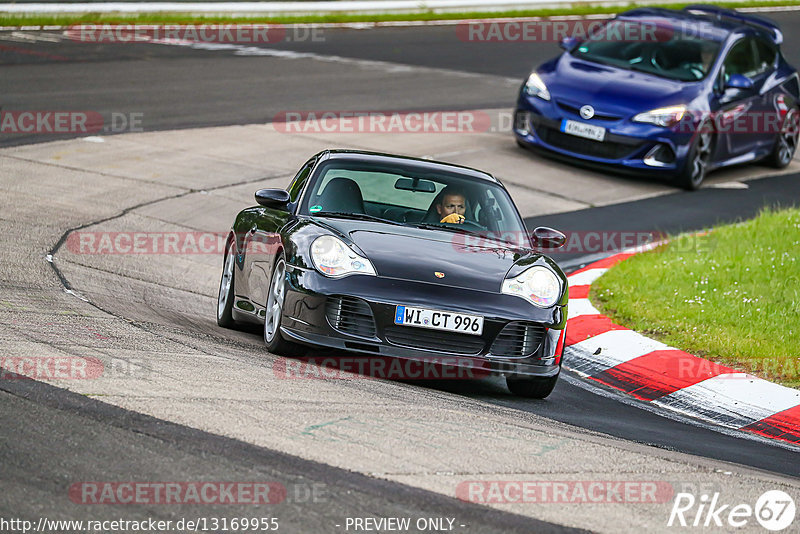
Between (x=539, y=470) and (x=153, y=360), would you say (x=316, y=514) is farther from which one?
(x=153, y=360)

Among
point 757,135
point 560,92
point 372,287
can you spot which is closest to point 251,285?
point 372,287

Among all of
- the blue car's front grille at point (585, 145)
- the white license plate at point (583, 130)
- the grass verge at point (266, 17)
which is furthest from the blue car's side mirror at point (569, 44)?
the grass verge at point (266, 17)

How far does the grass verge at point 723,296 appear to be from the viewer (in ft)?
28.4

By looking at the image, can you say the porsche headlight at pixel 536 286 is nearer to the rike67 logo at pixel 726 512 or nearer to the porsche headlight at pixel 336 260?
the porsche headlight at pixel 336 260

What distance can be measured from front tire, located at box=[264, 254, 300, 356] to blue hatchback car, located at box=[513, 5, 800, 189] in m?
8.39

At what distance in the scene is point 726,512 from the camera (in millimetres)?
4914

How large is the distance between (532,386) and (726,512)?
256cm

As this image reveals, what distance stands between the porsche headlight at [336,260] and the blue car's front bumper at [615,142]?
8.55m

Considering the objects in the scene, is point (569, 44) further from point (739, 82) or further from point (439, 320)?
point (439, 320)

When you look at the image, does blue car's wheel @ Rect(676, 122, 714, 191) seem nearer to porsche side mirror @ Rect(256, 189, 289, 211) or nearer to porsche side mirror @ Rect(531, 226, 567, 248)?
porsche side mirror @ Rect(531, 226, 567, 248)

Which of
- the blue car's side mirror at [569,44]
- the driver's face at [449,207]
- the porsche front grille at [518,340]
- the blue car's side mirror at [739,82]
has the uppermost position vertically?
the driver's face at [449,207]

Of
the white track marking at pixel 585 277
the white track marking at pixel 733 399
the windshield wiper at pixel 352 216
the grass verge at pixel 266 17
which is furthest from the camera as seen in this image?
the grass verge at pixel 266 17

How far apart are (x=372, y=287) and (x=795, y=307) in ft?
13.2

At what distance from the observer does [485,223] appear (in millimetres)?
8273
